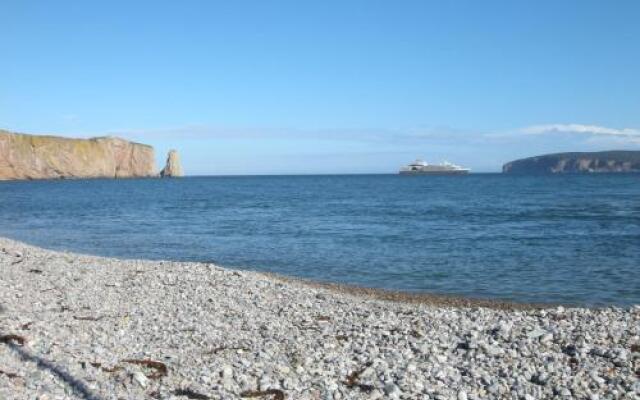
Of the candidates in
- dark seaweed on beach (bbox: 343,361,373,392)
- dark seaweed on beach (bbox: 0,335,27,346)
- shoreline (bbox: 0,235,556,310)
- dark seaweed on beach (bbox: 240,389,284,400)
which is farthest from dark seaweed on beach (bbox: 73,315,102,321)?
shoreline (bbox: 0,235,556,310)

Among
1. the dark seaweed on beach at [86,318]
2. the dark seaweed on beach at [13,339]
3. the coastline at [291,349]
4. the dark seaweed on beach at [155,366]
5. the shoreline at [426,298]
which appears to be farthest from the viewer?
the shoreline at [426,298]

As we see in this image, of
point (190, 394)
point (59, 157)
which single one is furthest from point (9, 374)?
point (59, 157)

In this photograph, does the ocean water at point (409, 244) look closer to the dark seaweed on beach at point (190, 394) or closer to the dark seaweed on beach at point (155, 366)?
the dark seaweed on beach at point (155, 366)

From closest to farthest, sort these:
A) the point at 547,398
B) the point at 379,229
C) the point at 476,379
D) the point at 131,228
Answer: the point at 547,398, the point at 476,379, the point at 379,229, the point at 131,228

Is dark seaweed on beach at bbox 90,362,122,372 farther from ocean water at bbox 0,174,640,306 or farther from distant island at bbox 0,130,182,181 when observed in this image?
distant island at bbox 0,130,182,181

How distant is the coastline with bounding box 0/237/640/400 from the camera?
8227 millimetres

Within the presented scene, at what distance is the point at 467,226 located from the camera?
39.8m

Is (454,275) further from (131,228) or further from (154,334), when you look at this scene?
(131,228)

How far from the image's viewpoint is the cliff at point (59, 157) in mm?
152500

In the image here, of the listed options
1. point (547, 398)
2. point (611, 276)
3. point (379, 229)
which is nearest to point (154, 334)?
point (547, 398)

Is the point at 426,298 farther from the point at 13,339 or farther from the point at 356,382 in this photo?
the point at 13,339

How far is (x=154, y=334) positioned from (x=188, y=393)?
→ 3431 millimetres


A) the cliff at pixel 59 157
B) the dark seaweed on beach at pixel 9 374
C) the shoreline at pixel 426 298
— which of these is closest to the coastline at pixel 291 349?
the dark seaweed on beach at pixel 9 374

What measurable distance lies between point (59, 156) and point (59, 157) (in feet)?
0.98
